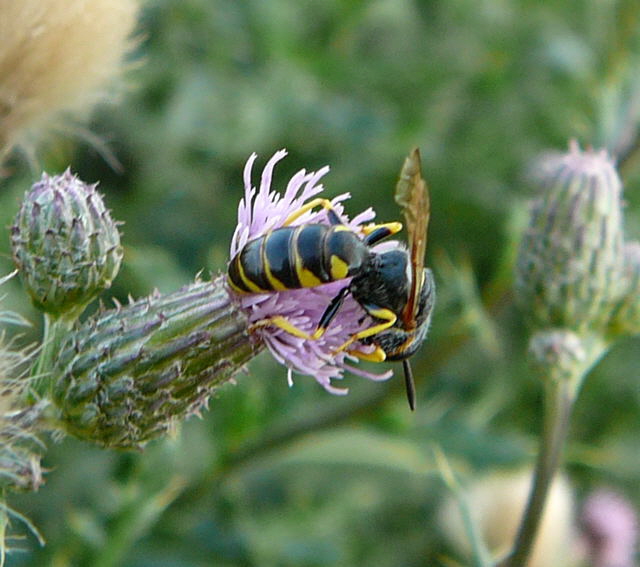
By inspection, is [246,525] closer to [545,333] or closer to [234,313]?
[545,333]

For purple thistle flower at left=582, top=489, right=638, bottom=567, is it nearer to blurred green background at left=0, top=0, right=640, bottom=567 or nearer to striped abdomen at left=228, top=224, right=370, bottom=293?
blurred green background at left=0, top=0, right=640, bottom=567

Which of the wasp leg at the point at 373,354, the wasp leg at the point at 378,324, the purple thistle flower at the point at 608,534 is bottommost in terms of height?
the purple thistle flower at the point at 608,534

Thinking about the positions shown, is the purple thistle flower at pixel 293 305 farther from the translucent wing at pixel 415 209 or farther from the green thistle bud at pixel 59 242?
the green thistle bud at pixel 59 242

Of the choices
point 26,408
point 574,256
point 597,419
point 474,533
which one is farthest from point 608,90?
point 26,408

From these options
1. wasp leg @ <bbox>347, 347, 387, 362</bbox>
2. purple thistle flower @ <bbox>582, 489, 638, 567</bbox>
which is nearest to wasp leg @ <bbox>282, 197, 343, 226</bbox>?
wasp leg @ <bbox>347, 347, 387, 362</bbox>

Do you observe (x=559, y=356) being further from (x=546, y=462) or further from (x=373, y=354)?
(x=373, y=354)

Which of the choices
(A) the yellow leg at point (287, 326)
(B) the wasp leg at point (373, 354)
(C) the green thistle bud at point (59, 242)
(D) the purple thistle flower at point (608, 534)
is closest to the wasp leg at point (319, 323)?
(A) the yellow leg at point (287, 326)
